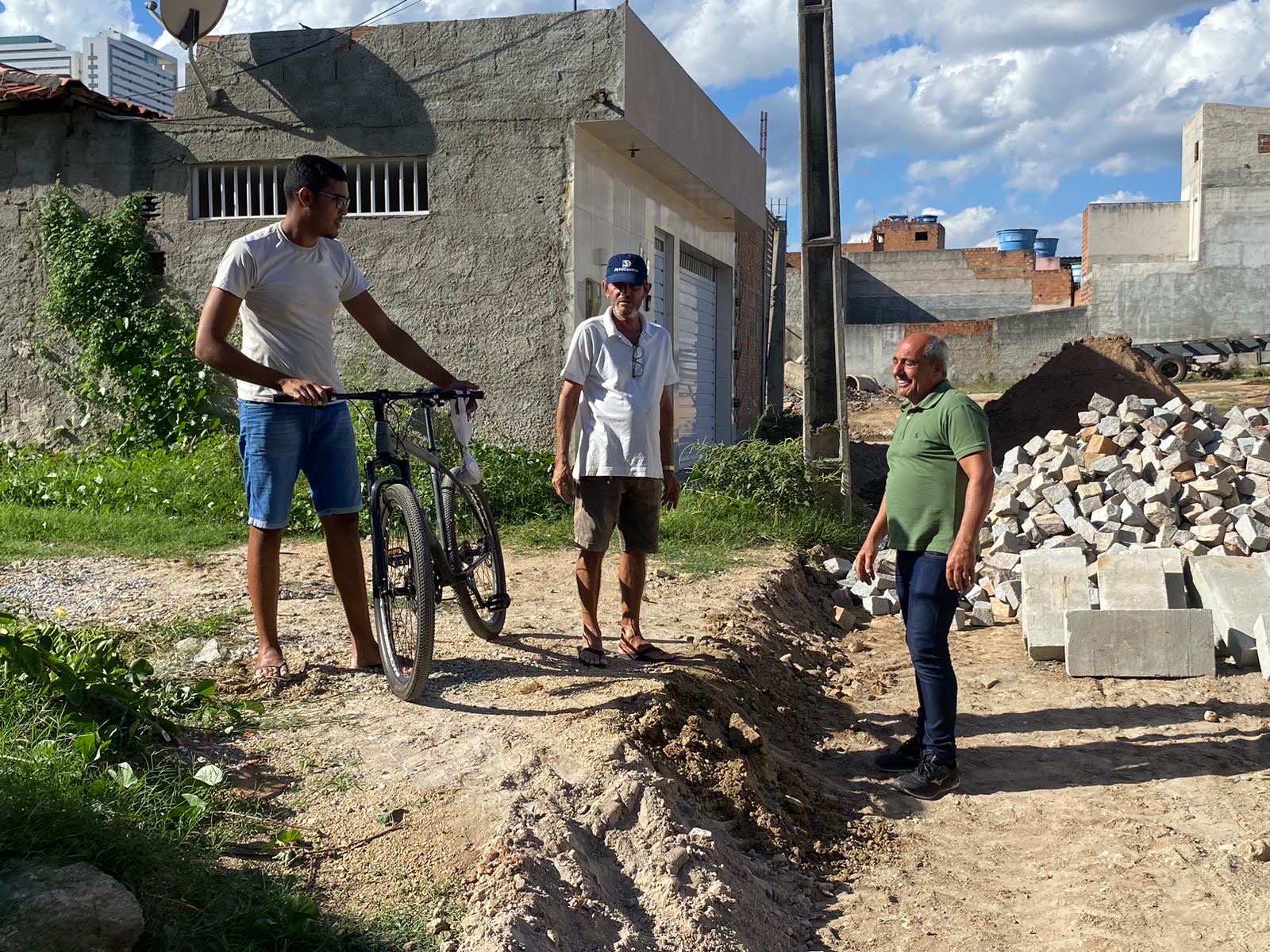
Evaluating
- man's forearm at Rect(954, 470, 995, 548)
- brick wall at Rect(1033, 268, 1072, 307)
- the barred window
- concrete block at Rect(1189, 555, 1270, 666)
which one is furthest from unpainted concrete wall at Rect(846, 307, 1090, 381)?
man's forearm at Rect(954, 470, 995, 548)

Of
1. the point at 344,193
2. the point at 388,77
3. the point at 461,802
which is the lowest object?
the point at 461,802

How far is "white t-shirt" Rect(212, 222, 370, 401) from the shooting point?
180 inches

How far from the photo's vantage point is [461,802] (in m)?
3.71

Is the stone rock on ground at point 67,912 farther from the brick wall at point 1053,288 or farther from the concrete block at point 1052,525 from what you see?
the brick wall at point 1053,288

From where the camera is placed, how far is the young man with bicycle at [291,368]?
4535 millimetres

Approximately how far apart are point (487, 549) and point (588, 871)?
1939 mm

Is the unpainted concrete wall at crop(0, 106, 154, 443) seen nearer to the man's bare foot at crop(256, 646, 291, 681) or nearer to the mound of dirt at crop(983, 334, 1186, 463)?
the man's bare foot at crop(256, 646, 291, 681)

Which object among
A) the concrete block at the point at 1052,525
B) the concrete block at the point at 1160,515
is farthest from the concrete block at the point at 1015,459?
the concrete block at the point at 1160,515

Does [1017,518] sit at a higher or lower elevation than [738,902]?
higher

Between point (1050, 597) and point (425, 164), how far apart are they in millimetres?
6438

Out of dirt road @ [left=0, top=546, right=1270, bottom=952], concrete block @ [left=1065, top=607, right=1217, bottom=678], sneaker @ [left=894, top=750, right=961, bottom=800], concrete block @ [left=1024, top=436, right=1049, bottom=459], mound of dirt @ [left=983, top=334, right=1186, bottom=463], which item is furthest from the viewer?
mound of dirt @ [left=983, top=334, right=1186, bottom=463]

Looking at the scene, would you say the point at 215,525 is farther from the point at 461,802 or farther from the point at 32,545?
the point at 461,802

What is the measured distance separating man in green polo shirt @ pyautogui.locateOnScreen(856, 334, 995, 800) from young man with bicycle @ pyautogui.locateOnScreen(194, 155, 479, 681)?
1.81 metres

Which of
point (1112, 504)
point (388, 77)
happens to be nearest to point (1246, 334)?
point (1112, 504)
